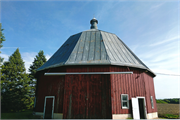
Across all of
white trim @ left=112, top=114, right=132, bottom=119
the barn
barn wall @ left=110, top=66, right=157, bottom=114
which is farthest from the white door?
white trim @ left=112, top=114, right=132, bottom=119

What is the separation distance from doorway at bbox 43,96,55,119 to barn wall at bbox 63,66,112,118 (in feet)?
5.81

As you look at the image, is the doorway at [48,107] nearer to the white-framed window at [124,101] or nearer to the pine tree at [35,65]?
the white-framed window at [124,101]

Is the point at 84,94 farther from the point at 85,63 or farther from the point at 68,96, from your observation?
the point at 85,63

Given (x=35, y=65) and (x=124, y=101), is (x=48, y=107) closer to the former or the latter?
(x=124, y=101)

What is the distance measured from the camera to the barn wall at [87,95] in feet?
29.1

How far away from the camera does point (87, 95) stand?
30.3 feet

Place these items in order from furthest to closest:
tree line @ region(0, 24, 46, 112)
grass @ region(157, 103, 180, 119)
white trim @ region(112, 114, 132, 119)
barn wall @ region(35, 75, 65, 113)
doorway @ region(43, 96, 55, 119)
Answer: tree line @ region(0, 24, 46, 112) < grass @ region(157, 103, 180, 119) < doorway @ region(43, 96, 55, 119) < barn wall @ region(35, 75, 65, 113) < white trim @ region(112, 114, 132, 119)

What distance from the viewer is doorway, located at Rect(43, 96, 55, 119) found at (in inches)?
399

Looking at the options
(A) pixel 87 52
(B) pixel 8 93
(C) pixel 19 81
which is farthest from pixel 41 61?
(A) pixel 87 52

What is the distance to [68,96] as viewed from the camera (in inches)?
367

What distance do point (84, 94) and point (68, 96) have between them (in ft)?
4.10

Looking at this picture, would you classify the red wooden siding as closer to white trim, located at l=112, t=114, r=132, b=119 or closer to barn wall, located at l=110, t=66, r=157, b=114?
barn wall, located at l=110, t=66, r=157, b=114

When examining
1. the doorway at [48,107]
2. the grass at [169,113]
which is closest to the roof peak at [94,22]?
the doorway at [48,107]

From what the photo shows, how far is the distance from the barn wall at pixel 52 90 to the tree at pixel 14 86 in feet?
40.0
